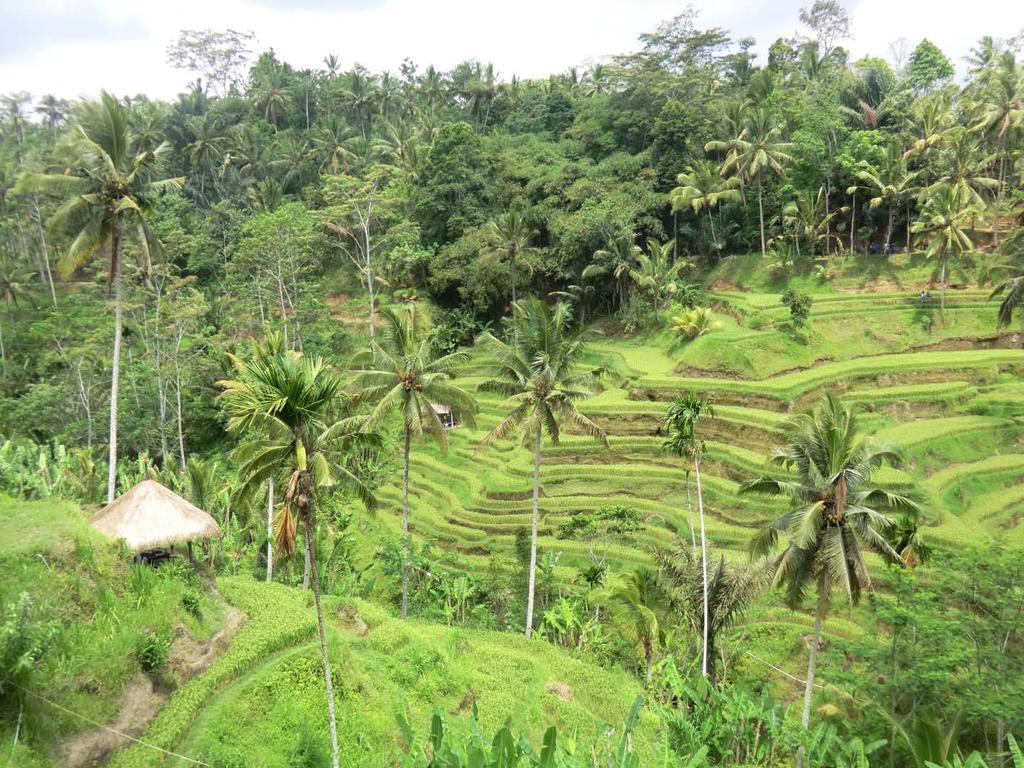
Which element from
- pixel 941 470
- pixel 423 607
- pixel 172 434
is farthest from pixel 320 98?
pixel 941 470

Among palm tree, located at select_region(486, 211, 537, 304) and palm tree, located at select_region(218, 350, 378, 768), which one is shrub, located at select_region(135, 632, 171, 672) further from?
palm tree, located at select_region(486, 211, 537, 304)

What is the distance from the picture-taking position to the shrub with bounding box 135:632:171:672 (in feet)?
37.7

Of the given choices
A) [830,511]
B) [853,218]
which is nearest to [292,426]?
[830,511]

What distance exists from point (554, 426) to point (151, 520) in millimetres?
11150

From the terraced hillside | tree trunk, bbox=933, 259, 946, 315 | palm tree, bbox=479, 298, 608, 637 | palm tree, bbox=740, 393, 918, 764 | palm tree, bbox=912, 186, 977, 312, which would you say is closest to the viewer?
palm tree, bbox=740, 393, 918, 764

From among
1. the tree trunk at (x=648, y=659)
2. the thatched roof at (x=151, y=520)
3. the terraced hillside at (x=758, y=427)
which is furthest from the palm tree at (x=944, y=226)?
the thatched roof at (x=151, y=520)

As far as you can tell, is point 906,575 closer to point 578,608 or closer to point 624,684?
point 624,684

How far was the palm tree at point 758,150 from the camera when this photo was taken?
41.4 meters

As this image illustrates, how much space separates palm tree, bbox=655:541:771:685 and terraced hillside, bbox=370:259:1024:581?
12.3ft

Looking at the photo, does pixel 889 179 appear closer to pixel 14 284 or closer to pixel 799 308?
pixel 799 308

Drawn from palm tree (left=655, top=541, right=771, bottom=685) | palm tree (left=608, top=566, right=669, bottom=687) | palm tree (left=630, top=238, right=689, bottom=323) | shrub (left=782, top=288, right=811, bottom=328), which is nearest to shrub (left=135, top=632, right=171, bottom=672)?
palm tree (left=608, top=566, right=669, bottom=687)

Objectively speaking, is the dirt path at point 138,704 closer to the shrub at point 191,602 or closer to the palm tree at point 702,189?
the shrub at point 191,602

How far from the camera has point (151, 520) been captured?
13.2m

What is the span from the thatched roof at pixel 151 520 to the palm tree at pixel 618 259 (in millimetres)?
31773
